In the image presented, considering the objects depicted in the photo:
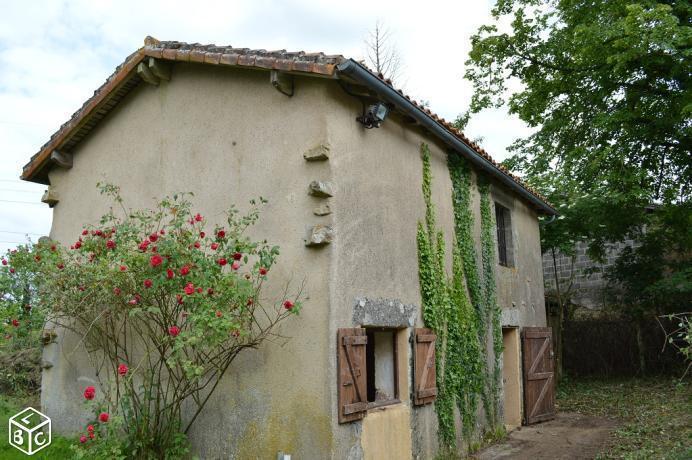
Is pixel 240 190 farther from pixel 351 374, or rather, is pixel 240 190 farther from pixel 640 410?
pixel 640 410

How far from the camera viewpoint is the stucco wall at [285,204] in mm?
6129

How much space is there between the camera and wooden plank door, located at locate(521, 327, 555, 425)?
10.9 m

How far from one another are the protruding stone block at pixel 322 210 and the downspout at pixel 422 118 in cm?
133

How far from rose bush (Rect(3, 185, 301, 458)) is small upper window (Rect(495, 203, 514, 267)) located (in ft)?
19.7

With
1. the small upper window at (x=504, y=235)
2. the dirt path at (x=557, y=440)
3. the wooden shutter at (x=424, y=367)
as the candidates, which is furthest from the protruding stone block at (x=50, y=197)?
→ the small upper window at (x=504, y=235)

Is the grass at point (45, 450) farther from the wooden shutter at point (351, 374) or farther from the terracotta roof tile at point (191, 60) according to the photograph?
the terracotta roof tile at point (191, 60)

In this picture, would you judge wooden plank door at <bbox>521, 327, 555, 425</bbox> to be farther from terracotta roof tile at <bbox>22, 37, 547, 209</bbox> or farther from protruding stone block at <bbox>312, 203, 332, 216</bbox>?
protruding stone block at <bbox>312, 203, 332, 216</bbox>

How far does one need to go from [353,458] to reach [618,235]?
1115 cm

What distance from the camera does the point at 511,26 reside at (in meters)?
14.4

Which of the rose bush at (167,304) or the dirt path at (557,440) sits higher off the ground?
the rose bush at (167,304)

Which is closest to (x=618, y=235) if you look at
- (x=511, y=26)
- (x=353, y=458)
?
(x=511, y=26)

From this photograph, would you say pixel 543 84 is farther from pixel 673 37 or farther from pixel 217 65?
pixel 217 65

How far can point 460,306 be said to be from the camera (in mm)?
8773

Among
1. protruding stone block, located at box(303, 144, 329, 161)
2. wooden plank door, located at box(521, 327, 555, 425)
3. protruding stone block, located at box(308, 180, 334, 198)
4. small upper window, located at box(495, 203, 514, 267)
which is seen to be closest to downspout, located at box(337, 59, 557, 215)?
small upper window, located at box(495, 203, 514, 267)
